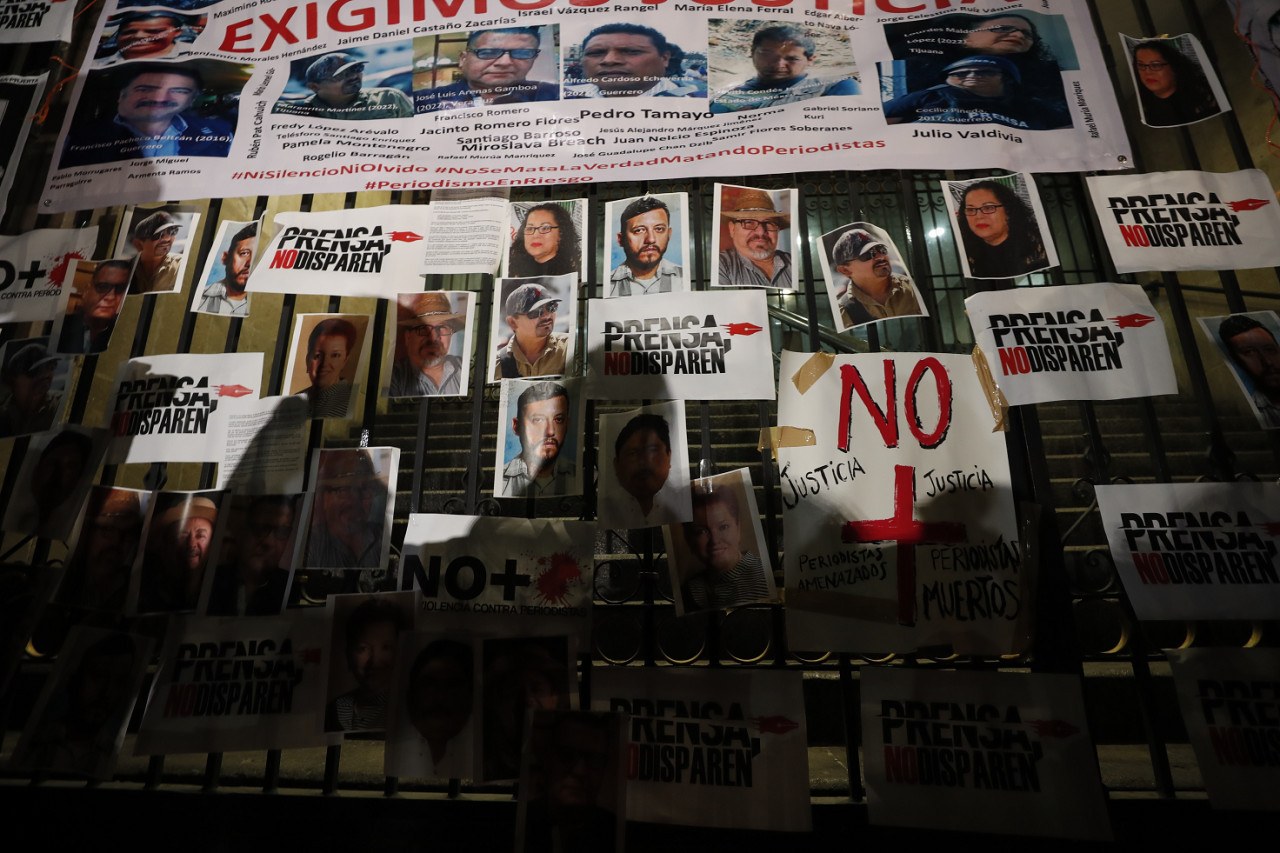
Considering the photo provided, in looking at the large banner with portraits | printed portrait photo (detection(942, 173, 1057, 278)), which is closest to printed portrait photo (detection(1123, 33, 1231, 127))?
the large banner with portraits

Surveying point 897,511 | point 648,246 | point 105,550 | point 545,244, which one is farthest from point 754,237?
point 105,550

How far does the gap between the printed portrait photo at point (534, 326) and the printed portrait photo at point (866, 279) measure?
74 centimetres

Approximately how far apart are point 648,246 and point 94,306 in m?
1.74

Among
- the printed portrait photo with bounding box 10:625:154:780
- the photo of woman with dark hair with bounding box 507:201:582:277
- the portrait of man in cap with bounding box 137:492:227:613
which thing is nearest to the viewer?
the printed portrait photo with bounding box 10:625:154:780

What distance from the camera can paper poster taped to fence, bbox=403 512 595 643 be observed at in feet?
6.06

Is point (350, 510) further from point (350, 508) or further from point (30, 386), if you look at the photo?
point (30, 386)

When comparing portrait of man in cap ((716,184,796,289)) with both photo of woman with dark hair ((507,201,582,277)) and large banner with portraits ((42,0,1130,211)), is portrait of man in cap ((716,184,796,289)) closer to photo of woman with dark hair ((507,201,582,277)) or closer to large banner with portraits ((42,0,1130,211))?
large banner with portraits ((42,0,1130,211))

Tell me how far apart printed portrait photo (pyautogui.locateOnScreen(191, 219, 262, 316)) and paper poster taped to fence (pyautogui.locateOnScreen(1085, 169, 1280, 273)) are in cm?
255

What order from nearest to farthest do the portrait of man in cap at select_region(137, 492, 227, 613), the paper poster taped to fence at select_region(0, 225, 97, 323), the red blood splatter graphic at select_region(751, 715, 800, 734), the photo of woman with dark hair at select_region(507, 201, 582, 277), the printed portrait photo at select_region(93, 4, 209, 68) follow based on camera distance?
the red blood splatter graphic at select_region(751, 715, 800, 734)
the portrait of man in cap at select_region(137, 492, 227, 613)
the photo of woman with dark hair at select_region(507, 201, 582, 277)
the paper poster taped to fence at select_region(0, 225, 97, 323)
the printed portrait photo at select_region(93, 4, 209, 68)

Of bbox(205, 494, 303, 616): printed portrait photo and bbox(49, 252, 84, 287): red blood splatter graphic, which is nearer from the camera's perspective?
bbox(205, 494, 303, 616): printed portrait photo

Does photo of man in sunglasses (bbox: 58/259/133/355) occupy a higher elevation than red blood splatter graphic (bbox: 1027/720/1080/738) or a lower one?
higher

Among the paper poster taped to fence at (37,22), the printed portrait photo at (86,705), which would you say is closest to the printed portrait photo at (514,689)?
the printed portrait photo at (86,705)

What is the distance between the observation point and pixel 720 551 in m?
1.81

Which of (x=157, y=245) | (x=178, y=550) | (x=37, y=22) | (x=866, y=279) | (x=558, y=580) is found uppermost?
(x=37, y=22)
